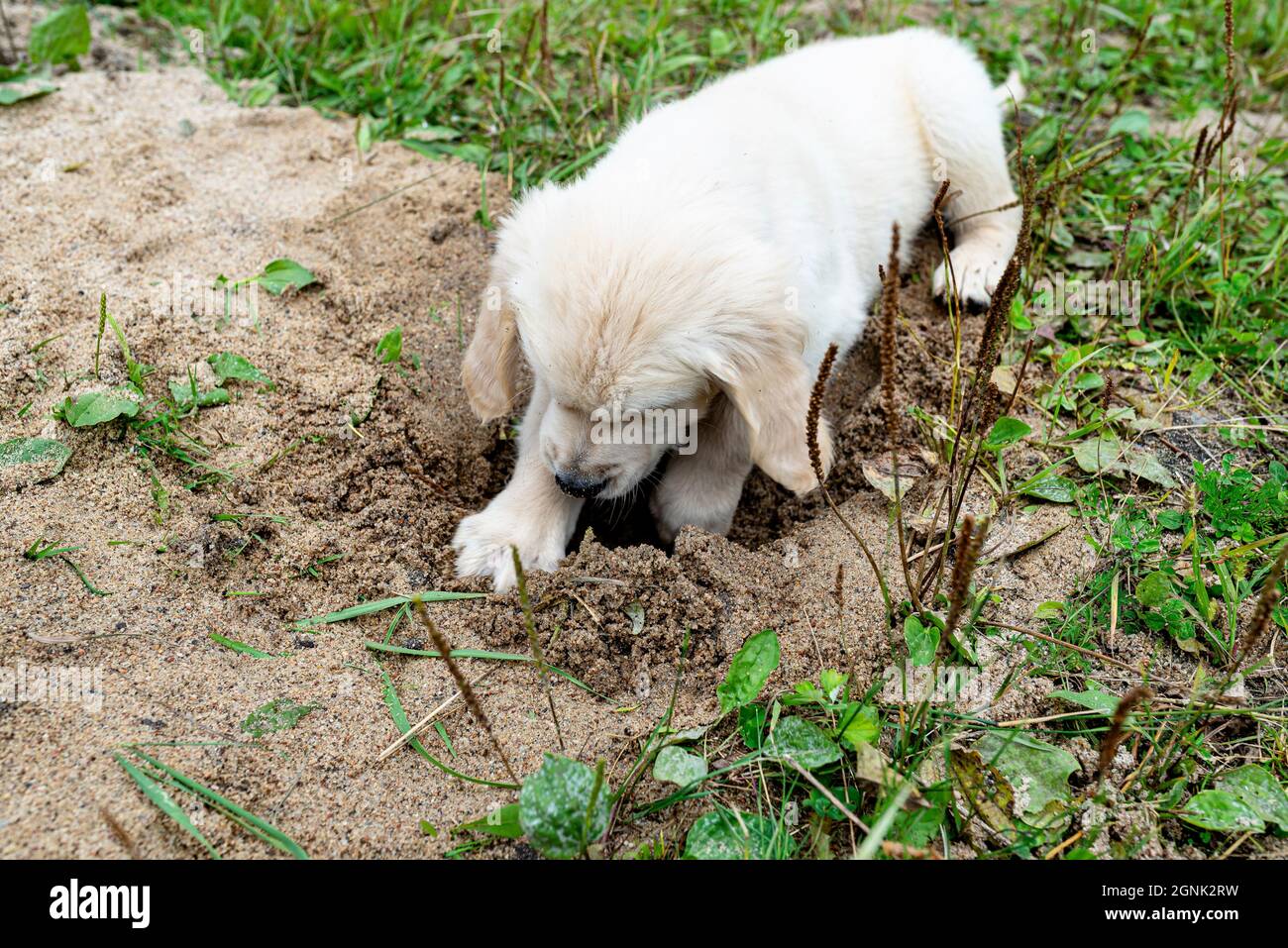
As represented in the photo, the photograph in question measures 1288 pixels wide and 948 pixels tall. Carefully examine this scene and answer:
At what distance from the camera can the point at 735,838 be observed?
72.4 inches

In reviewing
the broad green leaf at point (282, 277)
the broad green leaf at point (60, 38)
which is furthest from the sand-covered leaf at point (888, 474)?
the broad green leaf at point (60, 38)

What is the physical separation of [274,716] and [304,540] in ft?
1.83

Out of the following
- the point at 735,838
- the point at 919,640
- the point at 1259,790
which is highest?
the point at 919,640

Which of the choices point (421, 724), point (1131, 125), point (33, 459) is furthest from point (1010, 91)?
point (33, 459)

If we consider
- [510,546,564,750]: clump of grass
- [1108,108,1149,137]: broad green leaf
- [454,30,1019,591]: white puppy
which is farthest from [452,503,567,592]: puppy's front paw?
[1108,108,1149,137]: broad green leaf

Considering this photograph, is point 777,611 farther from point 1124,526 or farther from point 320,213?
point 320,213

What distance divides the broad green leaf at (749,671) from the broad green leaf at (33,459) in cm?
171

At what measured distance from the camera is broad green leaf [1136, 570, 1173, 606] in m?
2.28

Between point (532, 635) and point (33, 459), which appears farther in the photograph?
point (33, 459)

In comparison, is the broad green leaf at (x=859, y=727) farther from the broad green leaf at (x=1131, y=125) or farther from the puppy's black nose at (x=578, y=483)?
the broad green leaf at (x=1131, y=125)

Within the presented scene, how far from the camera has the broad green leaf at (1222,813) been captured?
73.5 inches

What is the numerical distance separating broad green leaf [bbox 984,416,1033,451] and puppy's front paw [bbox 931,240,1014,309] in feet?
2.87

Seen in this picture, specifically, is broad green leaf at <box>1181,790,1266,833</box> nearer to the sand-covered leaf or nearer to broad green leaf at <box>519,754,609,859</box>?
the sand-covered leaf

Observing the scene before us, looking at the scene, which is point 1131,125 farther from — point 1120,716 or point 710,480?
point 1120,716
